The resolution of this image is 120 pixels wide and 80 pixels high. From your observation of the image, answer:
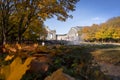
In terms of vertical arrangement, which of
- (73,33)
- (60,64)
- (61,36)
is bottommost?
(60,64)

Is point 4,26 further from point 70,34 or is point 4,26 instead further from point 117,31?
point 70,34

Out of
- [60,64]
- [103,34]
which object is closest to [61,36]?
[103,34]

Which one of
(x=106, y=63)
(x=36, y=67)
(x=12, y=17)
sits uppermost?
(x=12, y=17)

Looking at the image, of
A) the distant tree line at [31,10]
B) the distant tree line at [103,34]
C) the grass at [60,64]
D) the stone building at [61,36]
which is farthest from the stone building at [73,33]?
the grass at [60,64]

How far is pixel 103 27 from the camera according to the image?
108m

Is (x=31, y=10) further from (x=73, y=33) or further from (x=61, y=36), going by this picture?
(x=61, y=36)

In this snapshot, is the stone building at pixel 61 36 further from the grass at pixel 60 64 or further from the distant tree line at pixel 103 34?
the grass at pixel 60 64

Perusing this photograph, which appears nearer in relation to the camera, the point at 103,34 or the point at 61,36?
the point at 103,34

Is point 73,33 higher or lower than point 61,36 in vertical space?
higher

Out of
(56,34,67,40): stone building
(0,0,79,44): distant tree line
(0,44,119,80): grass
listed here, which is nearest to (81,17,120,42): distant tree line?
(56,34,67,40): stone building

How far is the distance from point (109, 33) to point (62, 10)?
256 feet

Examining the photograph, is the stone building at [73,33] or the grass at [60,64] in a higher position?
the stone building at [73,33]

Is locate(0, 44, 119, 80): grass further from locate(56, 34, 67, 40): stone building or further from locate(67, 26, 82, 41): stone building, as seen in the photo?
locate(56, 34, 67, 40): stone building

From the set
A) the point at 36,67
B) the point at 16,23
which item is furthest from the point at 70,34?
the point at 36,67
